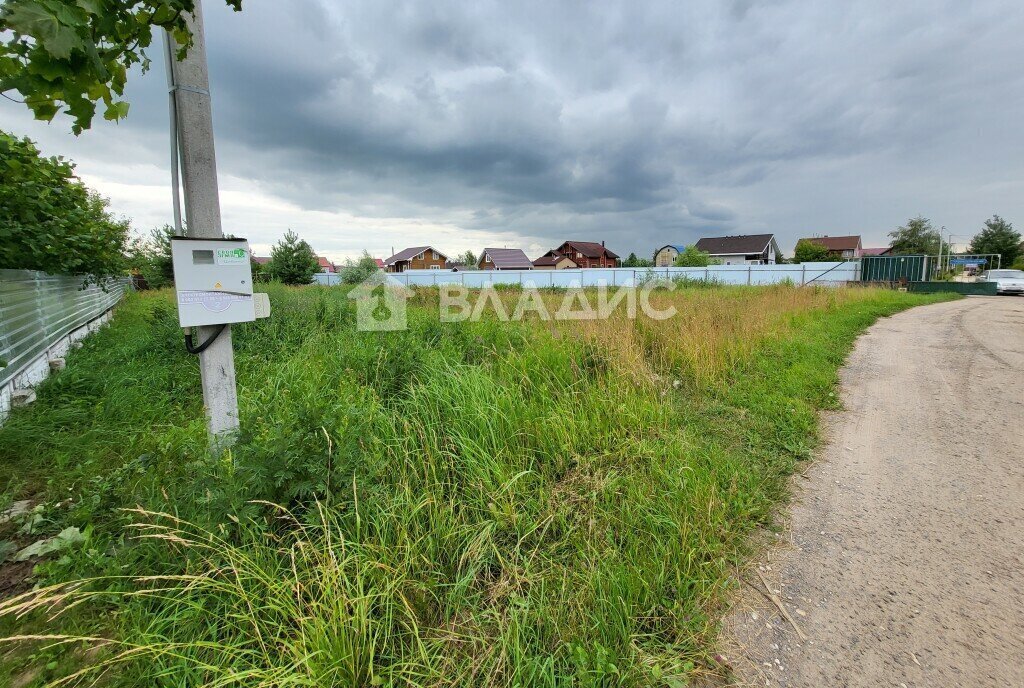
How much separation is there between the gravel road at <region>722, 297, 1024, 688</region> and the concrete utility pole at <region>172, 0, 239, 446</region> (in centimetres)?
300

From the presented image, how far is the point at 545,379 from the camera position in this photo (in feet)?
13.4

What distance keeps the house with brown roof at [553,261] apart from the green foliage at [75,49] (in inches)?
2147

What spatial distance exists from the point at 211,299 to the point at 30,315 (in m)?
5.34

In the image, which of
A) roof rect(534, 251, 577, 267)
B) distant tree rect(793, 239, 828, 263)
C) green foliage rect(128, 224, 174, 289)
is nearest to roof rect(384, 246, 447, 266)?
roof rect(534, 251, 577, 267)

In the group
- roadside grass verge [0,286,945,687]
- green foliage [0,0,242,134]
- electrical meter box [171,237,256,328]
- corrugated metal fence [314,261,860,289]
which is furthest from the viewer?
corrugated metal fence [314,261,860,289]

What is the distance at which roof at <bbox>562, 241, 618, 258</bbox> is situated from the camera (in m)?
56.6

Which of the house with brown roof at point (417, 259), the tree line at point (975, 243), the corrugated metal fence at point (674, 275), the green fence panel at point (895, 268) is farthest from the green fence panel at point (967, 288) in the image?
the house with brown roof at point (417, 259)

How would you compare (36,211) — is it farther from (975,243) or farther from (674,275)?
(975,243)

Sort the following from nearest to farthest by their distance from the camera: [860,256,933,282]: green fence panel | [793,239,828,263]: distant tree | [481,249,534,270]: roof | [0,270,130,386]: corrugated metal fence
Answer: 1. [0,270,130,386]: corrugated metal fence
2. [860,256,933,282]: green fence panel
3. [793,239,828,263]: distant tree
4. [481,249,534,270]: roof

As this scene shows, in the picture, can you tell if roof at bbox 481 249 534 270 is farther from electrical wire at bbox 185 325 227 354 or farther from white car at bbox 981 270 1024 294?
electrical wire at bbox 185 325 227 354

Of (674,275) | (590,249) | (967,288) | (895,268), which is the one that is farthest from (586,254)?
(967,288)

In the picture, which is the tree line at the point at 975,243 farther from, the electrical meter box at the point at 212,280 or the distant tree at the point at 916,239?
the electrical meter box at the point at 212,280

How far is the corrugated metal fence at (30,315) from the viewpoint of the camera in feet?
14.7

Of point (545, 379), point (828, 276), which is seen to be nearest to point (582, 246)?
point (828, 276)
